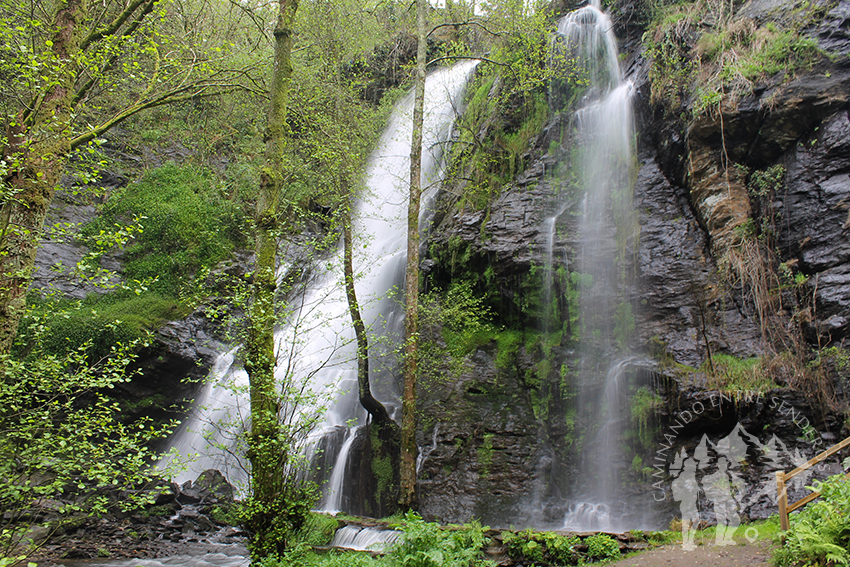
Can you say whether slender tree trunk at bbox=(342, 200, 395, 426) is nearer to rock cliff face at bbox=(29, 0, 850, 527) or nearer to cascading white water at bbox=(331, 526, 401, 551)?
rock cliff face at bbox=(29, 0, 850, 527)

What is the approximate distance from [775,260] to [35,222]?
1242cm

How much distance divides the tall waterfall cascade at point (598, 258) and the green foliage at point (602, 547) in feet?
7.61

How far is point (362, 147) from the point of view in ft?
46.5

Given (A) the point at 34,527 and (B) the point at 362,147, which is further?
(B) the point at 362,147

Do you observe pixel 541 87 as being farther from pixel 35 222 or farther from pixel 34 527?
pixel 34 527

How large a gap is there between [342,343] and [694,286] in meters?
7.86

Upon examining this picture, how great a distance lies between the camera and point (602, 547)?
21.8 ft

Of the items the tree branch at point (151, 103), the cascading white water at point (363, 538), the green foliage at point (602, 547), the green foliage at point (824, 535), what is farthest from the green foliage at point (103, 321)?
the green foliage at point (824, 535)

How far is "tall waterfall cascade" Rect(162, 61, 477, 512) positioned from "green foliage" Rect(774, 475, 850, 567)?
5.44 m

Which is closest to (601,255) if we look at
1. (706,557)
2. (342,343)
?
(342,343)

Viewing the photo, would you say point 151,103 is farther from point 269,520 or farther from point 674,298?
point 674,298

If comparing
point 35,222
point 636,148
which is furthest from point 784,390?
point 35,222

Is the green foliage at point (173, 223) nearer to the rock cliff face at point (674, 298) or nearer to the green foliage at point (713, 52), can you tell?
the rock cliff face at point (674, 298)

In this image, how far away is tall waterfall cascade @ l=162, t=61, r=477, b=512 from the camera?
9.95 metres
